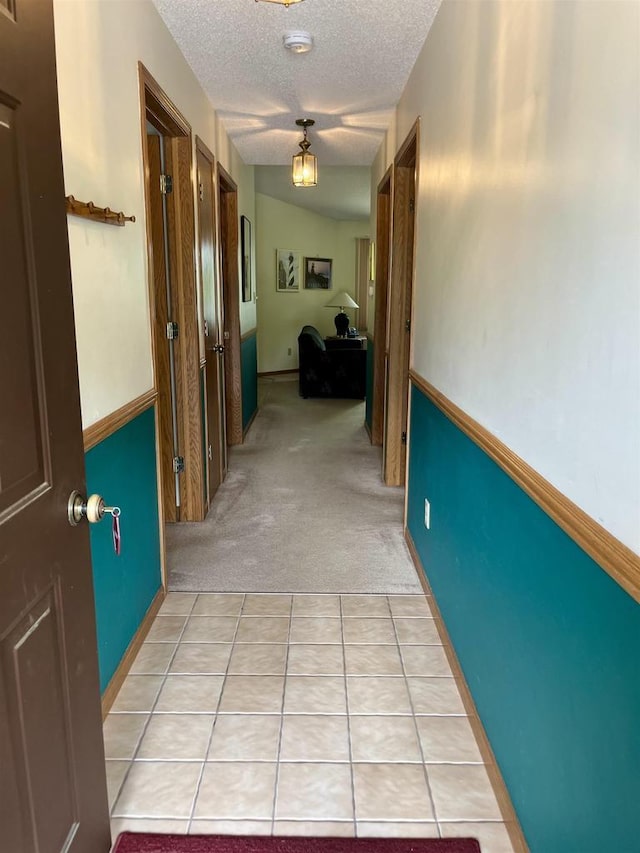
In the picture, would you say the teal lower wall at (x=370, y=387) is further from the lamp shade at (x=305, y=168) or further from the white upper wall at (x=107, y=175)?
the white upper wall at (x=107, y=175)

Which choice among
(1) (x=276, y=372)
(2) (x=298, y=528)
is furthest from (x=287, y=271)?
(2) (x=298, y=528)

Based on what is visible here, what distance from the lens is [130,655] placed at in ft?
7.08

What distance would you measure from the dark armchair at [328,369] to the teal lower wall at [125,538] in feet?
16.6

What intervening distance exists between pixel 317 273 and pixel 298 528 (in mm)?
6863

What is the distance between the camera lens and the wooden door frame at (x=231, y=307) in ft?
15.9

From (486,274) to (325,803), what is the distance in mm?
1486

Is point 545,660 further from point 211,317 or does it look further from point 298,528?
point 211,317

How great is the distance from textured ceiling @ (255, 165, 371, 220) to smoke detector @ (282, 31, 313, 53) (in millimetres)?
3711

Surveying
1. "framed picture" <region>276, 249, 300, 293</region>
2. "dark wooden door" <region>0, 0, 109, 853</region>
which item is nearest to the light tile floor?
"dark wooden door" <region>0, 0, 109, 853</region>

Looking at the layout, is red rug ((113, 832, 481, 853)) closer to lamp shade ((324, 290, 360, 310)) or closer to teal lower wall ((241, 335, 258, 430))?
teal lower wall ((241, 335, 258, 430))

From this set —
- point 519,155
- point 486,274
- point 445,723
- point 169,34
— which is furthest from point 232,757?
point 169,34

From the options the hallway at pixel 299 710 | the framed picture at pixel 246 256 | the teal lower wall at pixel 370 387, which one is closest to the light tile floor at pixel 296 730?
the hallway at pixel 299 710

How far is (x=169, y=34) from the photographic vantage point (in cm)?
268

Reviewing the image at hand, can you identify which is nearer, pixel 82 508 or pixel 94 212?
pixel 82 508
